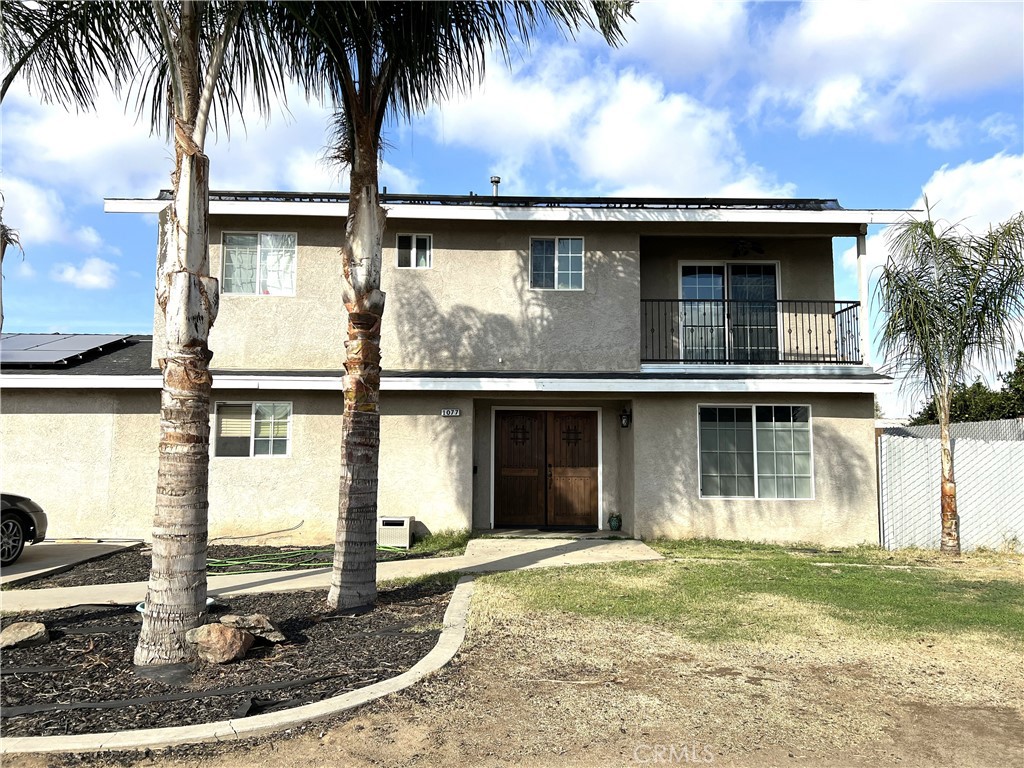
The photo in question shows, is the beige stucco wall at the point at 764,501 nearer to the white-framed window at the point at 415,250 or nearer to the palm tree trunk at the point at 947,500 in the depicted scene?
the palm tree trunk at the point at 947,500

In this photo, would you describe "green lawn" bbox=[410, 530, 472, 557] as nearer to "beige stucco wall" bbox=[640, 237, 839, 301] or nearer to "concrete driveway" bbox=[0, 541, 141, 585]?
"concrete driveway" bbox=[0, 541, 141, 585]

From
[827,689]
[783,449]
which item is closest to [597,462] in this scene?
[783,449]

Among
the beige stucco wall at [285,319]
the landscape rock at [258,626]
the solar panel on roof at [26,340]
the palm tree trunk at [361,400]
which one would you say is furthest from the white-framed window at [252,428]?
the landscape rock at [258,626]

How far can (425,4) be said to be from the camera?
6.73m

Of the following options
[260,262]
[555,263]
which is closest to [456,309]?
[555,263]

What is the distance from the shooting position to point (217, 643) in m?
5.30

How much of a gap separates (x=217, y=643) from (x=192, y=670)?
0.76ft

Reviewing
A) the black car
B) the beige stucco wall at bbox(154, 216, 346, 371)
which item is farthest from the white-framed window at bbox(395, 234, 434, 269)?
the black car

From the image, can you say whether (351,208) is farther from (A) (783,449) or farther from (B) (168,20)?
(A) (783,449)

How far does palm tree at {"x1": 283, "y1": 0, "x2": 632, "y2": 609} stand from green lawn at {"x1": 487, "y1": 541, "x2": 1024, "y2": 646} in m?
1.99

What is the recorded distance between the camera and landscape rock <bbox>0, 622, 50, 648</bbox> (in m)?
5.54

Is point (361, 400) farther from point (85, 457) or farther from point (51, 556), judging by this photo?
point (85, 457)

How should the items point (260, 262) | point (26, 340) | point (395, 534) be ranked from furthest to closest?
point (26, 340)
point (260, 262)
point (395, 534)

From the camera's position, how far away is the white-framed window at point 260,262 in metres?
12.9
